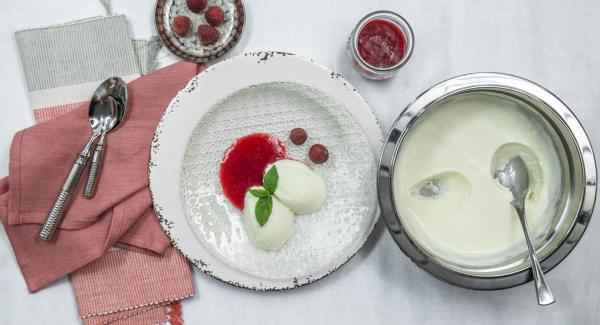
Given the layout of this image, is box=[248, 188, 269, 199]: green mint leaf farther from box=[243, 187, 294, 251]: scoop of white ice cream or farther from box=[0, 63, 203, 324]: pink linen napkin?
box=[0, 63, 203, 324]: pink linen napkin

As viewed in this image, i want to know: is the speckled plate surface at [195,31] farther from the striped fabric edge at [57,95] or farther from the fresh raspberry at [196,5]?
the striped fabric edge at [57,95]

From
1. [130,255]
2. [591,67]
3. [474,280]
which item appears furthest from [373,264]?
[591,67]

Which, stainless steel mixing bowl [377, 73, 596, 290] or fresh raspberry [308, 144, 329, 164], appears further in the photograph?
fresh raspberry [308, 144, 329, 164]

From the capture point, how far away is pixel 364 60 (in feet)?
3.45

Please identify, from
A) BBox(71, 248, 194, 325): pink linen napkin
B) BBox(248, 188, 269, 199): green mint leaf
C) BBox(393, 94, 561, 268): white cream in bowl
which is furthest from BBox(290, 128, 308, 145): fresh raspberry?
BBox(71, 248, 194, 325): pink linen napkin

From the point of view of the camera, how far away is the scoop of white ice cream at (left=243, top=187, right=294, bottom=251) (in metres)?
1.02

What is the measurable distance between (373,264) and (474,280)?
25 cm

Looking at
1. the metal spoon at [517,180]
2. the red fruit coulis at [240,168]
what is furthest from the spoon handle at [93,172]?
the metal spoon at [517,180]

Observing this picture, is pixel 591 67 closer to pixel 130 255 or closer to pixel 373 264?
pixel 373 264

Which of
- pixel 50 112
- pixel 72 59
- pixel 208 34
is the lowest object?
pixel 50 112

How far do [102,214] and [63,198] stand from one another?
0.08 metres

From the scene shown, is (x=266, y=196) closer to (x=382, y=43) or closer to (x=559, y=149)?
(x=382, y=43)

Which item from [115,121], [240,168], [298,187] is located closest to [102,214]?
[115,121]

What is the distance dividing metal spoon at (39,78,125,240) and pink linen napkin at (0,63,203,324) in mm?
18
